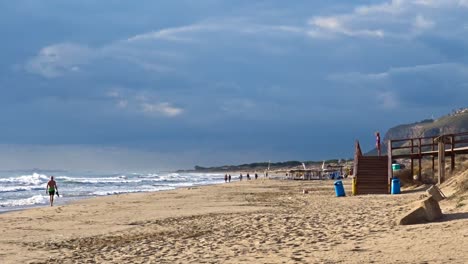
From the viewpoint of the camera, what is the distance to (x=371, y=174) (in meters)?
24.5

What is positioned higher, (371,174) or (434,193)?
(371,174)

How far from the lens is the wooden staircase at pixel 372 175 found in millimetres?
23844

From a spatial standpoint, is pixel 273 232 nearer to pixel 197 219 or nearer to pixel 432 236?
pixel 432 236

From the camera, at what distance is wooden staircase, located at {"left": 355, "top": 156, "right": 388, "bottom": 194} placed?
23844 mm

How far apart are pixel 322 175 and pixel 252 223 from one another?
5415 centimetres

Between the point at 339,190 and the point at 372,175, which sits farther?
the point at 372,175

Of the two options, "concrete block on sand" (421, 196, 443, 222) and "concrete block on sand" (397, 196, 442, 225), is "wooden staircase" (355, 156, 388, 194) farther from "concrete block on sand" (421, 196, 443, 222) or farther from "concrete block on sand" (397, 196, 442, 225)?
"concrete block on sand" (397, 196, 442, 225)

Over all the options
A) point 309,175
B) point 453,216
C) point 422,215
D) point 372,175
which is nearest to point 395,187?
point 372,175

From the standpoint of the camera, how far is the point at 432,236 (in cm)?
873

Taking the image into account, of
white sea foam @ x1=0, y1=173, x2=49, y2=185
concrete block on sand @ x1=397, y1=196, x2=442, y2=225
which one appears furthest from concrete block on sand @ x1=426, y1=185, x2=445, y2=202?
white sea foam @ x1=0, y1=173, x2=49, y2=185

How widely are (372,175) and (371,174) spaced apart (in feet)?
0.23

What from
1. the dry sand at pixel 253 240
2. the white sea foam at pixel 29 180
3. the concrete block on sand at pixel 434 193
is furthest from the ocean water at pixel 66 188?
the concrete block on sand at pixel 434 193

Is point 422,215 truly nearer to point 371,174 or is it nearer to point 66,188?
point 371,174

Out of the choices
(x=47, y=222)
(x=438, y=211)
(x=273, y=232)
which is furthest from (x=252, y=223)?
(x=47, y=222)
